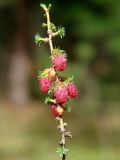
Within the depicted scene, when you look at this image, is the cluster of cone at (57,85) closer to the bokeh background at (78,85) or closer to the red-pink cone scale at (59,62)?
the red-pink cone scale at (59,62)

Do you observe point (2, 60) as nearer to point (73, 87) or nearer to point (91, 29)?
point (91, 29)

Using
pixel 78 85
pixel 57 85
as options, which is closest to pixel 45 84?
pixel 57 85

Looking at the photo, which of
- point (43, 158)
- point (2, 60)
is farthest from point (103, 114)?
point (2, 60)

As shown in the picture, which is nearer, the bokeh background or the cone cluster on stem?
the cone cluster on stem

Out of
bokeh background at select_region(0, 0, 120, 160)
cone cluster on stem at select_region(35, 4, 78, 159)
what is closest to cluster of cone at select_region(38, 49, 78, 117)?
cone cluster on stem at select_region(35, 4, 78, 159)

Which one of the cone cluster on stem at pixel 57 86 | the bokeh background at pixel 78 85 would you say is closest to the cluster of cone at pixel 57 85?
the cone cluster on stem at pixel 57 86

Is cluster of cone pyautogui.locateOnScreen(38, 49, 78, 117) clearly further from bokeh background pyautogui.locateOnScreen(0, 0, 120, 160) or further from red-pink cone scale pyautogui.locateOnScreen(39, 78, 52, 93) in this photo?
bokeh background pyautogui.locateOnScreen(0, 0, 120, 160)
